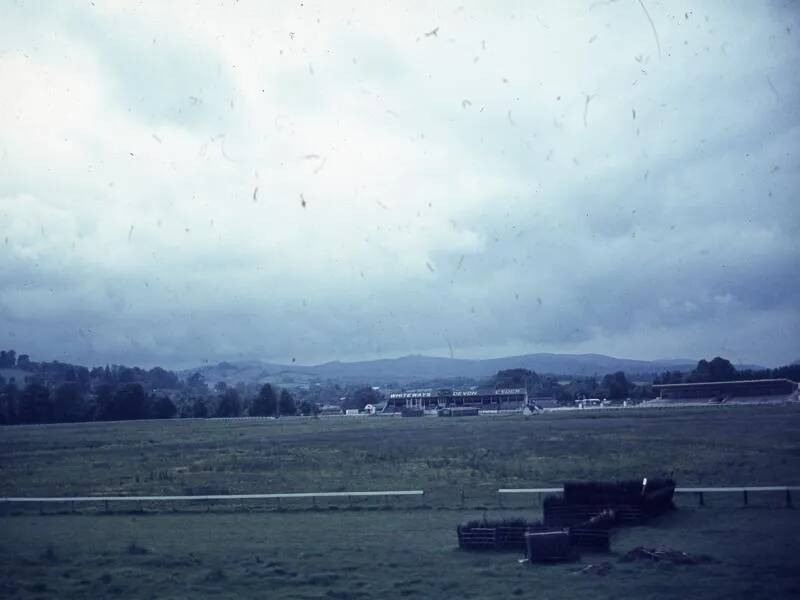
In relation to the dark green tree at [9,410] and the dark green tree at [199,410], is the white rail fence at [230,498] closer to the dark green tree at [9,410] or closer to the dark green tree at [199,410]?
the dark green tree at [9,410]

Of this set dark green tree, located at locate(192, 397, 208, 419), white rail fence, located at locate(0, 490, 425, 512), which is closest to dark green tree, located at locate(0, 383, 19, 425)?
dark green tree, located at locate(192, 397, 208, 419)

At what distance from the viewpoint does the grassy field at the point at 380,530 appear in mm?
17062

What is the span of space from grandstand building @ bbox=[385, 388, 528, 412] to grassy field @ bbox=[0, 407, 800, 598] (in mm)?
106389

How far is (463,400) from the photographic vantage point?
6693 inches

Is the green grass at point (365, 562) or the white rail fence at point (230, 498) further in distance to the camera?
the white rail fence at point (230, 498)

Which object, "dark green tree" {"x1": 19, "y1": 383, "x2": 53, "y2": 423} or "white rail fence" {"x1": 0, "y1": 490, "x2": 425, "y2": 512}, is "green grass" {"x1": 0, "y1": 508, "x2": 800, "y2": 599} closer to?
"white rail fence" {"x1": 0, "y1": 490, "x2": 425, "y2": 512}

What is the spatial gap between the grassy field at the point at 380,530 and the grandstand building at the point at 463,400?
106389 millimetres

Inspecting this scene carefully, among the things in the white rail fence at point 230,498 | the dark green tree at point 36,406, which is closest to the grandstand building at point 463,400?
the dark green tree at point 36,406

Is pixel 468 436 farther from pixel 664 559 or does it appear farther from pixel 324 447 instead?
pixel 664 559

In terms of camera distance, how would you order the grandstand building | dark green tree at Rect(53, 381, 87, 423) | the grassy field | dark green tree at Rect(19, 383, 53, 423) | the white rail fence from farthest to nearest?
the grandstand building
dark green tree at Rect(53, 381, 87, 423)
dark green tree at Rect(19, 383, 53, 423)
the white rail fence
the grassy field

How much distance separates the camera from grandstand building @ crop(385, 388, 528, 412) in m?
163

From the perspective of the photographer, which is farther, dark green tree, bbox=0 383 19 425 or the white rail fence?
dark green tree, bbox=0 383 19 425

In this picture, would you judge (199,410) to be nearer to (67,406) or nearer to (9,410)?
(67,406)

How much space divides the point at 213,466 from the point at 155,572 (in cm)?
3092
